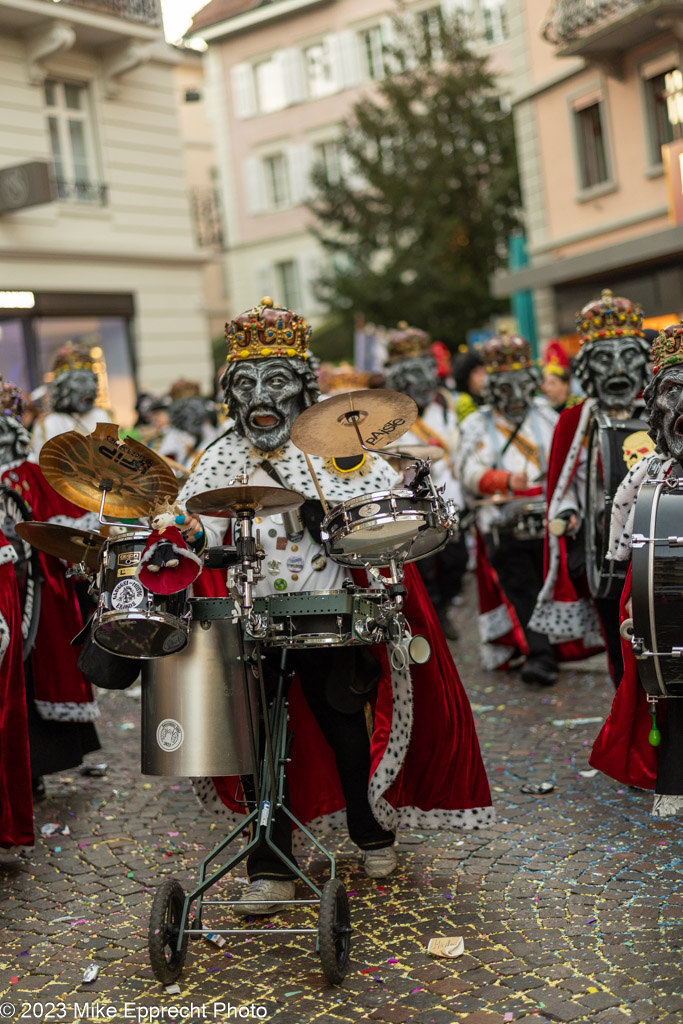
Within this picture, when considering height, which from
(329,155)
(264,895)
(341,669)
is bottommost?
(264,895)

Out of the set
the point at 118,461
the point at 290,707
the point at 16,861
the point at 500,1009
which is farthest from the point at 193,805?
the point at 500,1009

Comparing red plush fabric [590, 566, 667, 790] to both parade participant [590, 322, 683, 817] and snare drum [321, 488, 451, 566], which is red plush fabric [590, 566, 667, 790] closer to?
parade participant [590, 322, 683, 817]

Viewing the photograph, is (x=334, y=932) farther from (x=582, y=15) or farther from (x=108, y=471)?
(x=582, y=15)

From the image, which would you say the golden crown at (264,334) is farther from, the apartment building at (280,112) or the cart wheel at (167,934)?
the apartment building at (280,112)

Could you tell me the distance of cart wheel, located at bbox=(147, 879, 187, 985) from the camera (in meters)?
3.84

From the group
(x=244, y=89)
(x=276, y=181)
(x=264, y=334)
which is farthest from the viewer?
(x=276, y=181)

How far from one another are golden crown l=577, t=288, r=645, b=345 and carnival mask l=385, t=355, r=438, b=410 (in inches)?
133

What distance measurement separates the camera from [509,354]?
26.6 ft

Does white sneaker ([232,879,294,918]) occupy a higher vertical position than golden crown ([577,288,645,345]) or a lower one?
lower

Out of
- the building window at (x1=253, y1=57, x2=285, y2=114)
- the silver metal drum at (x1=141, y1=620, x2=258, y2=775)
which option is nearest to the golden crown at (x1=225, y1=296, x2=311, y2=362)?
the silver metal drum at (x1=141, y1=620, x2=258, y2=775)

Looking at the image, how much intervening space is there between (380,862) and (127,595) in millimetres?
1574

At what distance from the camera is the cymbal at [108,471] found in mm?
4340

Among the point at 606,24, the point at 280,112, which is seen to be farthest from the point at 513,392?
the point at 280,112

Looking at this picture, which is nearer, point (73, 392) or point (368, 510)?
point (368, 510)
